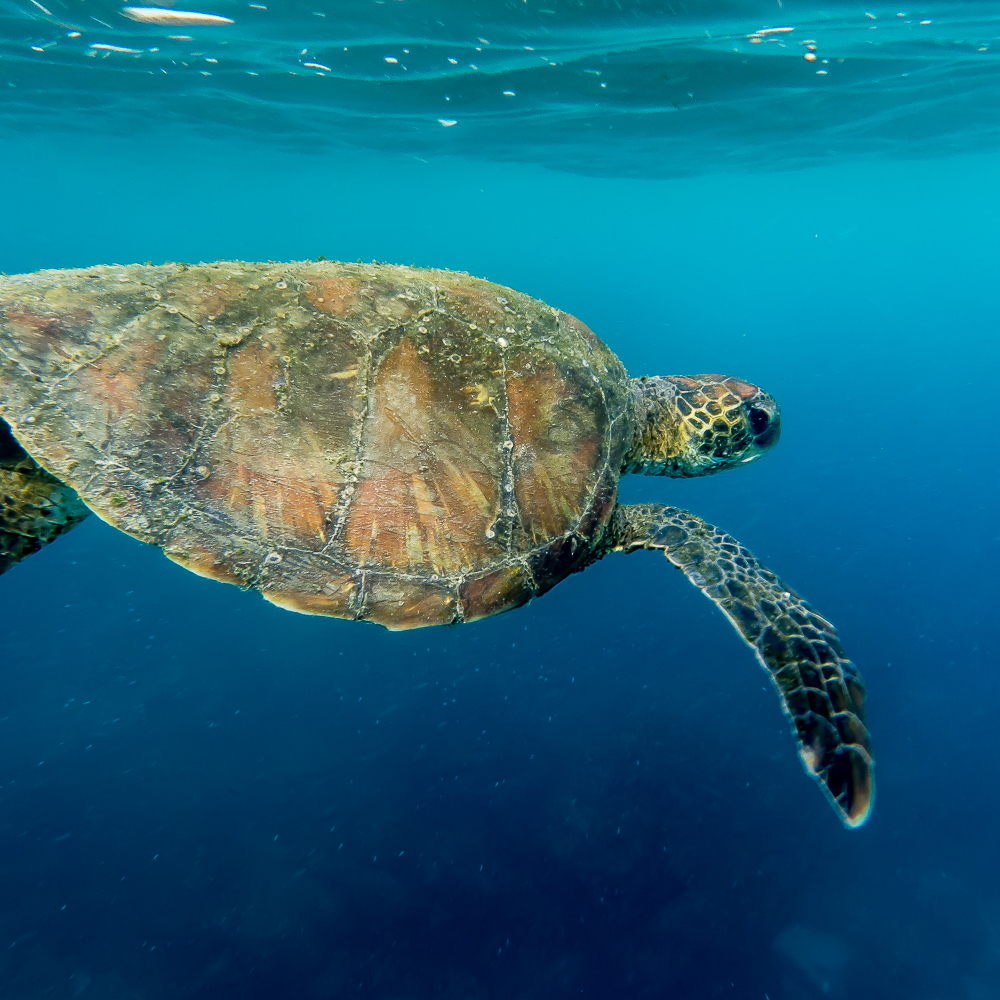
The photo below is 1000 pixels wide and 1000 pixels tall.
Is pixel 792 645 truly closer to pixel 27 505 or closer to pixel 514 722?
pixel 27 505

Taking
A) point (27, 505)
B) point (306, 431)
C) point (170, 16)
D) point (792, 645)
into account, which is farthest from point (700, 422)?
point (170, 16)

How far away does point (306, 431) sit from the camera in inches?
110

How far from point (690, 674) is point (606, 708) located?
2069 mm

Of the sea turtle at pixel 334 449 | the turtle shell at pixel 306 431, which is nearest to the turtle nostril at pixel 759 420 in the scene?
the sea turtle at pixel 334 449

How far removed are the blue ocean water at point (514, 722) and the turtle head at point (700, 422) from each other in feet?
19.3

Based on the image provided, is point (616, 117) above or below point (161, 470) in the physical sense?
above

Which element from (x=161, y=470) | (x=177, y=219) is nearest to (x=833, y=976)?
(x=161, y=470)

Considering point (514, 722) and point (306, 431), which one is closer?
point (306, 431)

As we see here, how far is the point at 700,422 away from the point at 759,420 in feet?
1.64

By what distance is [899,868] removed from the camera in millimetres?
7988

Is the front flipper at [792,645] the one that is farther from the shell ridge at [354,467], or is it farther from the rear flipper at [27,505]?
the rear flipper at [27,505]

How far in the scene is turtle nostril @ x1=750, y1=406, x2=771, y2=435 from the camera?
430cm

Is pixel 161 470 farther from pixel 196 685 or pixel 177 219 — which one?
pixel 177 219

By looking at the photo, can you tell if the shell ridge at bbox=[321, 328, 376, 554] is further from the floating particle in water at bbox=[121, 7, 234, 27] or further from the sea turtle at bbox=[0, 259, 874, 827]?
the floating particle in water at bbox=[121, 7, 234, 27]
